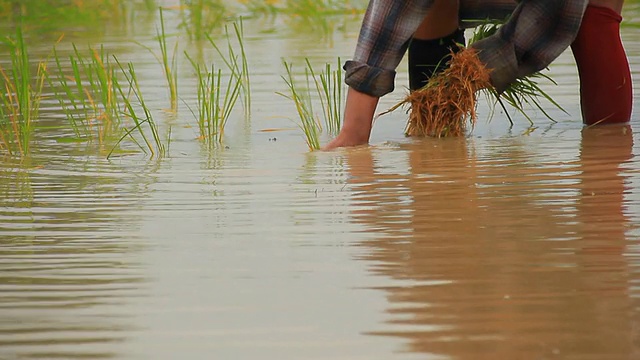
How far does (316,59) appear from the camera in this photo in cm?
503

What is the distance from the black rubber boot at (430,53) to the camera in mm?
3383

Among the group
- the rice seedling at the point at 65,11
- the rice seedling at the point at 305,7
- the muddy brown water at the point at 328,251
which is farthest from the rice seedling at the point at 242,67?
the rice seedling at the point at 65,11

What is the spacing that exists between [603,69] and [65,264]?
6.11ft

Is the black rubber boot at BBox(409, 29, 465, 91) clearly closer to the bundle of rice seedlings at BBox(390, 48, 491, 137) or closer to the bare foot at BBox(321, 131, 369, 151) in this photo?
the bundle of rice seedlings at BBox(390, 48, 491, 137)

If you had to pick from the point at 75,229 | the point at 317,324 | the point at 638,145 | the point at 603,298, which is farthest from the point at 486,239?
the point at 638,145

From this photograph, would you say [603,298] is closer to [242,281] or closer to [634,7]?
[242,281]

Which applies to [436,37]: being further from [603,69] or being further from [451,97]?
[603,69]

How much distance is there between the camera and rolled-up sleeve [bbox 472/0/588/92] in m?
3.20

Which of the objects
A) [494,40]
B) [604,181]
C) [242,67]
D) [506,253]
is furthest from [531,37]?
[506,253]

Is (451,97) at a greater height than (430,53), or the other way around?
(430,53)

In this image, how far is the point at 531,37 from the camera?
321cm

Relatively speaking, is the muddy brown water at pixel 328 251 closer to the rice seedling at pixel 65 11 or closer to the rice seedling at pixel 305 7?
the rice seedling at pixel 305 7

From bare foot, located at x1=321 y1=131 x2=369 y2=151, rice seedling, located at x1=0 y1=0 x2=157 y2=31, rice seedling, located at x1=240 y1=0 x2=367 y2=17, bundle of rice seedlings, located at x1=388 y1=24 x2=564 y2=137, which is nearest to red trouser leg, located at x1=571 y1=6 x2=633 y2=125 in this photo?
bundle of rice seedlings, located at x1=388 y1=24 x2=564 y2=137

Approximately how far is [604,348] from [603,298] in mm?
203
